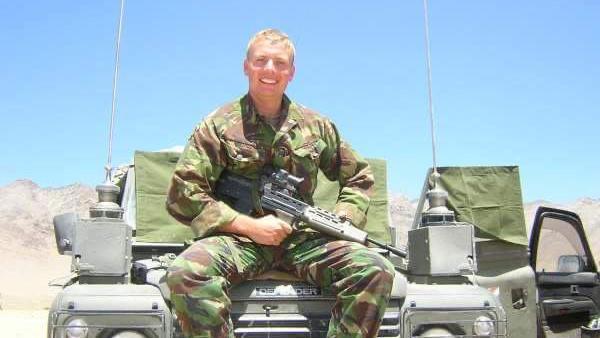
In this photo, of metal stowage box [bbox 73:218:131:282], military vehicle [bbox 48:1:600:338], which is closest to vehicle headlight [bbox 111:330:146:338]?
military vehicle [bbox 48:1:600:338]

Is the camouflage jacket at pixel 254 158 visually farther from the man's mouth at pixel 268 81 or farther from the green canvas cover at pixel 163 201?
the green canvas cover at pixel 163 201

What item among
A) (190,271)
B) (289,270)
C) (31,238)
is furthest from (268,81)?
(31,238)

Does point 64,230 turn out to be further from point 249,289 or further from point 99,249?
point 249,289

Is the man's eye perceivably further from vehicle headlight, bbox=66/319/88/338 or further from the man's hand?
vehicle headlight, bbox=66/319/88/338

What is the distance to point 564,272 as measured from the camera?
7047 millimetres

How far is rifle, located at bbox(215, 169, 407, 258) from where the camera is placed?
13.1 ft

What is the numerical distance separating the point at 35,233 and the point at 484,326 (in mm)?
30254

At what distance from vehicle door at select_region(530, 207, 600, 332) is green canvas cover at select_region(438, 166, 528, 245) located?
332 mm

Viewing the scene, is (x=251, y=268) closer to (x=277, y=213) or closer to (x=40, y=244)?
(x=277, y=213)

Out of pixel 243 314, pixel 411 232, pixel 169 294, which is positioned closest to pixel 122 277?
pixel 169 294

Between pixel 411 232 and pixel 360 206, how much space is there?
442 mm

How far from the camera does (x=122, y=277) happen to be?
13.3ft

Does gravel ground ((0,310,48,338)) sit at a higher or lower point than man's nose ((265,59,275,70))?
lower

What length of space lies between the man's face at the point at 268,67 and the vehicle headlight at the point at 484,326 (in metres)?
1.61
